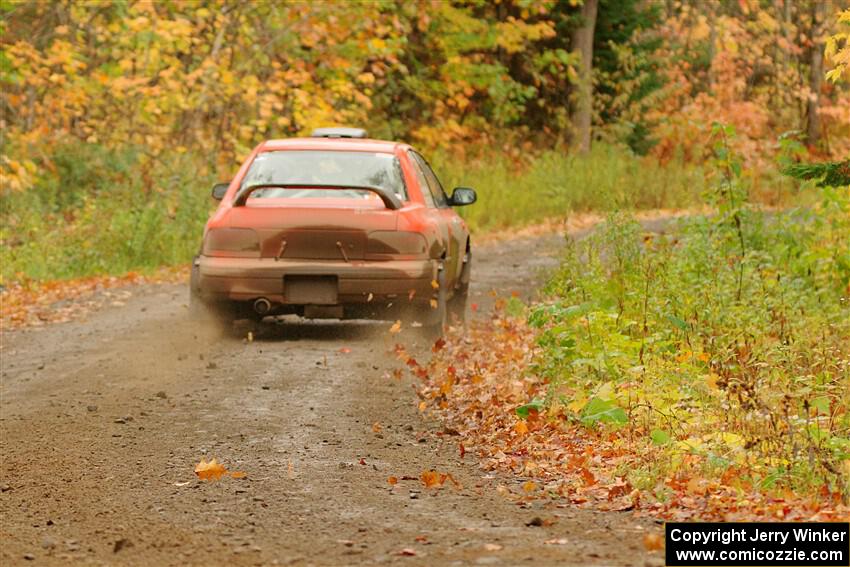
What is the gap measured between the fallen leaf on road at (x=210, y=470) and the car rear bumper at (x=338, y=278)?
4370 mm

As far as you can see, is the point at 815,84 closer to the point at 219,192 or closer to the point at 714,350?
the point at 219,192

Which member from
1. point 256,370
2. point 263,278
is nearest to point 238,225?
point 263,278

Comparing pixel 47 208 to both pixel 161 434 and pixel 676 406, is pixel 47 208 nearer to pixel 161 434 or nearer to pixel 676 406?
pixel 161 434

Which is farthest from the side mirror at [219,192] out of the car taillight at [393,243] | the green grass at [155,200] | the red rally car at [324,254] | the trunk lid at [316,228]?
the green grass at [155,200]

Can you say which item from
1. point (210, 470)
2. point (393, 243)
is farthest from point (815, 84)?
point (210, 470)

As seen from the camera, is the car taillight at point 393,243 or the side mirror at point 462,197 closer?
the car taillight at point 393,243

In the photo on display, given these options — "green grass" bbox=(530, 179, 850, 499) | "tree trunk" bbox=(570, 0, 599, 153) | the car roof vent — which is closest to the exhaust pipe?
the car roof vent

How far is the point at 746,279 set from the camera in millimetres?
11039

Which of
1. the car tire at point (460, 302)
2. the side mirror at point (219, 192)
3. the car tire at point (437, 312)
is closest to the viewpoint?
the car tire at point (437, 312)

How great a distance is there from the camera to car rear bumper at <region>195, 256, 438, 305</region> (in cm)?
1152

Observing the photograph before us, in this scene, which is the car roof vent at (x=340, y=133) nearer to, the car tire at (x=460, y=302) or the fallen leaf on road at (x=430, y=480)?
the car tire at (x=460, y=302)

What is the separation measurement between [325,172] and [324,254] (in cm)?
91

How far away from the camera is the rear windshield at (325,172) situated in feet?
39.4

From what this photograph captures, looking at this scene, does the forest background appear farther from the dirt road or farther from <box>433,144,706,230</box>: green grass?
the dirt road
